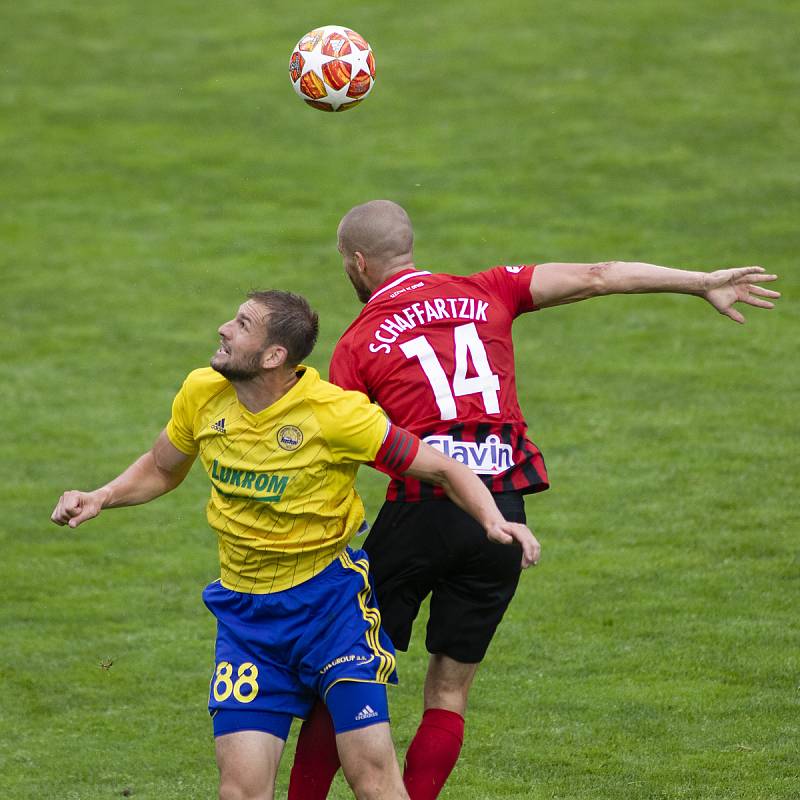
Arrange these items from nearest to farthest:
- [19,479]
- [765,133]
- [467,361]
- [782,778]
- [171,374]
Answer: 1. [467,361]
2. [782,778]
3. [19,479]
4. [171,374]
5. [765,133]

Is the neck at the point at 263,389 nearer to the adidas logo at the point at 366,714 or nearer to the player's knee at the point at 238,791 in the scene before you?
the adidas logo at the point at 366,714

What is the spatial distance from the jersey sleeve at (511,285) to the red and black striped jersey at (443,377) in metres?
0.19

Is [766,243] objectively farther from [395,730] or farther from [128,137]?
[395,730]

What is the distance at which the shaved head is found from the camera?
20.2 feet

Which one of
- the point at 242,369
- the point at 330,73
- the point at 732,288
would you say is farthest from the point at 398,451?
the point at 330,73

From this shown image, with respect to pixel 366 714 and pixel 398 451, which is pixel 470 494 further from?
pixel 366 714

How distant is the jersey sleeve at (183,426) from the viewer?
5598mm

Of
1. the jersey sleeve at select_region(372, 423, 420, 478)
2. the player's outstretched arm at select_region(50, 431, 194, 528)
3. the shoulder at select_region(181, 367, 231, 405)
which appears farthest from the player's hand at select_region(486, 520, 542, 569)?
the player's outstretched arm at select_region(50, 431, 194, 528)

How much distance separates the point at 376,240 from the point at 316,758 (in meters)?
2.13

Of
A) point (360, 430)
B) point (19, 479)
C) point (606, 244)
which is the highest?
point (360, 430)

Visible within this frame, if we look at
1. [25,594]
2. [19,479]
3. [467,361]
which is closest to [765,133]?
[19,479]

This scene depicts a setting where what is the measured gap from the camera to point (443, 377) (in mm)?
5906

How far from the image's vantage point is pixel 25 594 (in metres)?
9.52

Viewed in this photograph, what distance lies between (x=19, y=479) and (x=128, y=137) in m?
9.46
